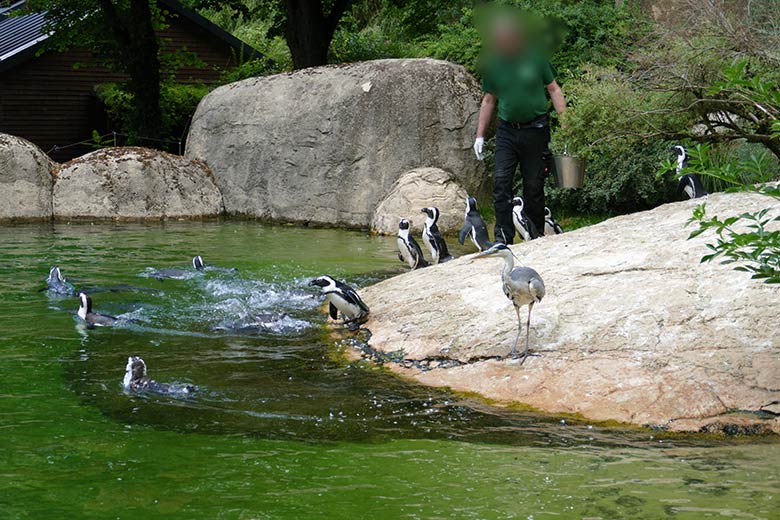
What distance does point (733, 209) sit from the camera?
29.3 feet

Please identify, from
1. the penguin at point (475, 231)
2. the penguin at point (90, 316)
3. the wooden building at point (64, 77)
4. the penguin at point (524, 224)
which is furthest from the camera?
the wooden building at point (64, 77)

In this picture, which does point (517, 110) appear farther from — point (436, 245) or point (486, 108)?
point (436, 245)

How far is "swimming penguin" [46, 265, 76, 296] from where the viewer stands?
36.9 ft

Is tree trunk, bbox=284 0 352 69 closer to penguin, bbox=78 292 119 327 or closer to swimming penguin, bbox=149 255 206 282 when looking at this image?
swimming penguin, bbox=149 255 206 282

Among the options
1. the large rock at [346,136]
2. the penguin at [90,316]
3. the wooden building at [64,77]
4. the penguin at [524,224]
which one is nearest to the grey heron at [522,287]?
the penguin at [524,224]

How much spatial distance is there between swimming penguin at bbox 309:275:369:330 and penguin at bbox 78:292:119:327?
223 cm

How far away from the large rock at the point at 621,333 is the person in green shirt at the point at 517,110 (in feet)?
5.80

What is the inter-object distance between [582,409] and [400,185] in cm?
1152

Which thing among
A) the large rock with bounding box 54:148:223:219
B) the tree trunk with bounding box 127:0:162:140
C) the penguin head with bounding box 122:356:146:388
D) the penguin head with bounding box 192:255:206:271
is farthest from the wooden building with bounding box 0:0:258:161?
the penguin head with bounding box 122:356:146:388

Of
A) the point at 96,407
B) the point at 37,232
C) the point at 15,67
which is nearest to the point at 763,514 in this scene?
the point at 96,407

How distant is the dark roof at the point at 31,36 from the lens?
2962 centimetres

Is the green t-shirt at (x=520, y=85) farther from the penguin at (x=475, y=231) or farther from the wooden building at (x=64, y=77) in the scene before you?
the wooden building at (x=64, y=77)

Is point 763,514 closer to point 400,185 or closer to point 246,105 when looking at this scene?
point 400,185

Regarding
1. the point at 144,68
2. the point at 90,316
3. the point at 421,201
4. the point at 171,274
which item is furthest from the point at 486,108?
the point at 144,68
